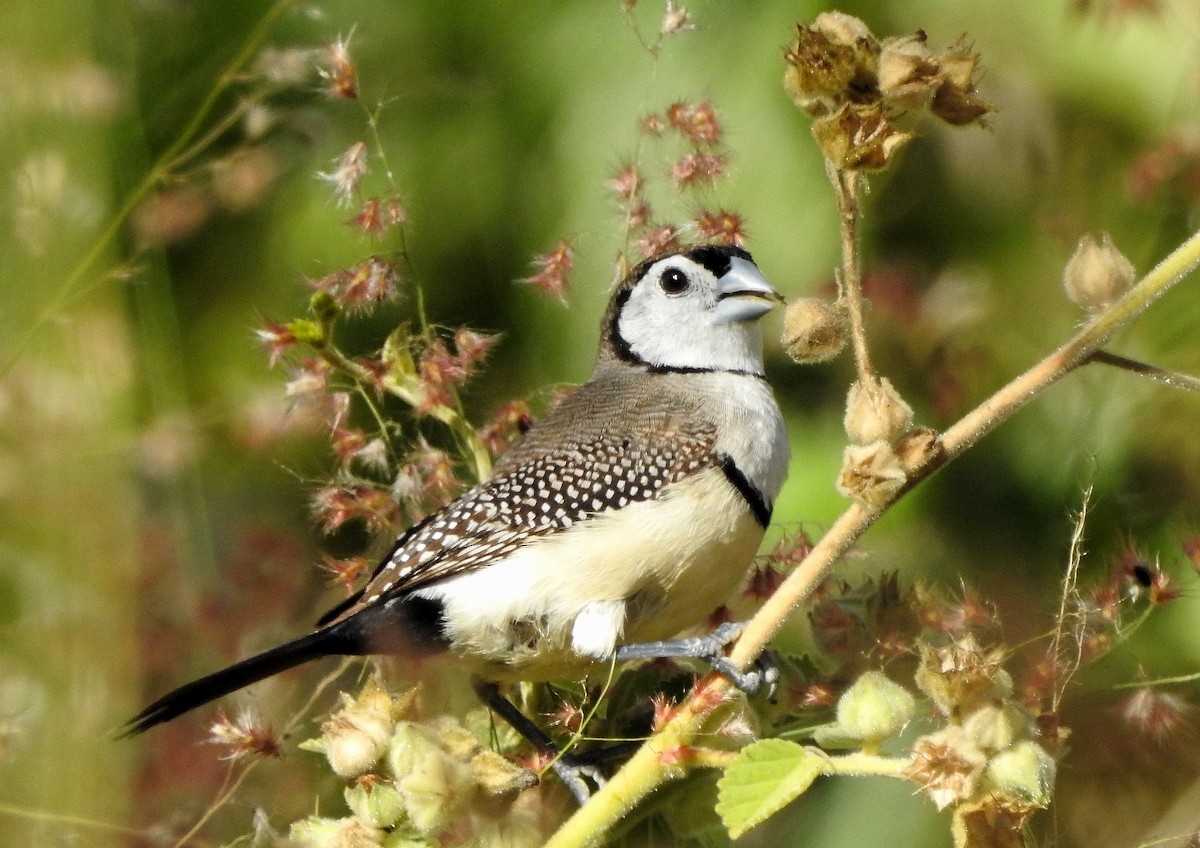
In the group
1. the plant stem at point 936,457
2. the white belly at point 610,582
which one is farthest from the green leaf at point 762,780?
the white belly at point 610,582

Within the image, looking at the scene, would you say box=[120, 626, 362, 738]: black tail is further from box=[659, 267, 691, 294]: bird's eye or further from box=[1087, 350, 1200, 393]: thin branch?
box=[659, 267, 691, 294]: bird's eye

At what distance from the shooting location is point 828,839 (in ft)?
4.72

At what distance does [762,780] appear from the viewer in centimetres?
113

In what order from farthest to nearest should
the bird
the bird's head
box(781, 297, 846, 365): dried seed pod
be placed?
the bird's head
the bird
box(781, 297, 846, 365): dried seed pod

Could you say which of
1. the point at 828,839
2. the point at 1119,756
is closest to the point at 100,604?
the point at 828,839

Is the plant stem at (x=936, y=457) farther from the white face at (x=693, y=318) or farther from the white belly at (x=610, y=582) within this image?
the white face at (x=693, y=318)

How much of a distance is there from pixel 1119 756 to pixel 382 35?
142 cm

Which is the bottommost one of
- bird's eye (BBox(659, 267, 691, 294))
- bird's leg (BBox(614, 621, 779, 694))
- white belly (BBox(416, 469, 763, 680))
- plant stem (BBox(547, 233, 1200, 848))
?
white belly (BBox(416, 469, 763, 680))

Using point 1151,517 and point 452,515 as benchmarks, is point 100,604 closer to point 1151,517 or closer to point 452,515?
point 452,515

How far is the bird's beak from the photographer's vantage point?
222 cm

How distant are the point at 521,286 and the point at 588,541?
1.20ft

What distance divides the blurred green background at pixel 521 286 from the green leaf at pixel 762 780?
0.26 m

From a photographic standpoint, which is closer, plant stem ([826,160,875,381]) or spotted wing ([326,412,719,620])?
plant stem ([826,160,875,381])

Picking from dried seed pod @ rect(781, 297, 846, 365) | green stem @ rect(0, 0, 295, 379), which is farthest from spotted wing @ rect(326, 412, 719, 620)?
dried seed pod @ rect(781, 297, 846, 365)
